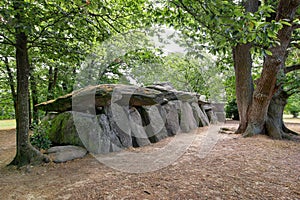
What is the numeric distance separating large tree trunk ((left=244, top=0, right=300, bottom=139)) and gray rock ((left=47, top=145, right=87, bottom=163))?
410 cm

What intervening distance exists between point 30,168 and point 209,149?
124 inches

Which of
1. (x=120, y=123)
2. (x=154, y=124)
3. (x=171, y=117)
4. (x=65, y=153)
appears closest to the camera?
(x=65, y=153)

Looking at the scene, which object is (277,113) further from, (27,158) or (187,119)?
(27,158)

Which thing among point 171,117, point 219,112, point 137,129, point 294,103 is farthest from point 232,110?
point 137,129

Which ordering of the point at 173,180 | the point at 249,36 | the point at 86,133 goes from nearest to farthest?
the point at 249,36 < the point at 173,180 < the point at 86,133

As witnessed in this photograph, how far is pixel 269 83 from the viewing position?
466cm

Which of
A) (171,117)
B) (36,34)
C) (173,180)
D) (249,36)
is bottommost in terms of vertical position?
(173,180)

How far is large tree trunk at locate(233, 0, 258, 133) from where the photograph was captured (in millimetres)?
5203

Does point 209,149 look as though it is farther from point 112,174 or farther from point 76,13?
point 76,13

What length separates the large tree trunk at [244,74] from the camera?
5.20 meters

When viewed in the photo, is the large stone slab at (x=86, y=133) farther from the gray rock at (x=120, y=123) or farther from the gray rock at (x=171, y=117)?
the gray rock at (x=171, y=117)

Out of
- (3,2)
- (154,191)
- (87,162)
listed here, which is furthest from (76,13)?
(154,191)

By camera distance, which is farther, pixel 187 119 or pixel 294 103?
pixel 294 103

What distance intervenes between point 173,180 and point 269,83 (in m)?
3.76
